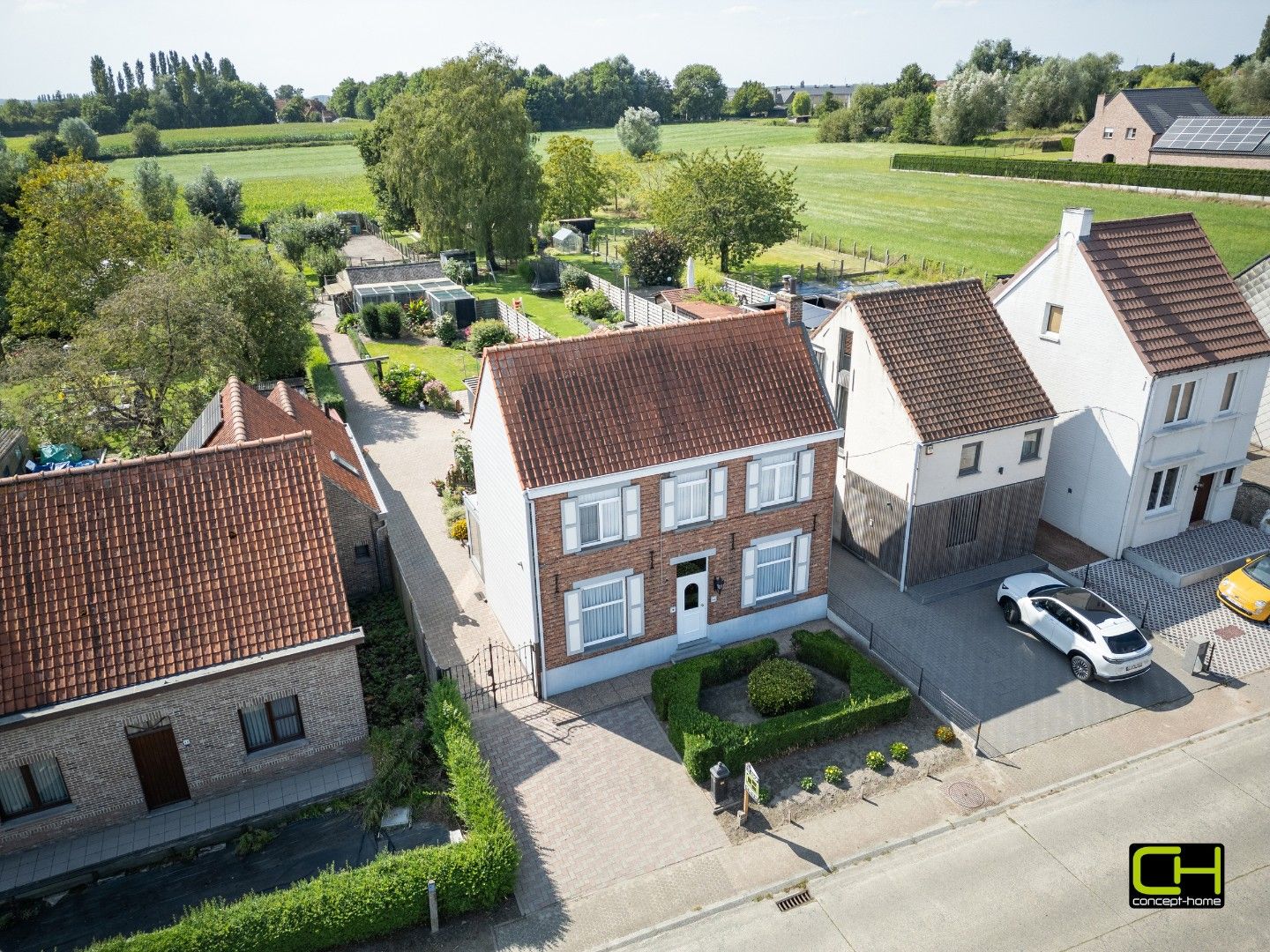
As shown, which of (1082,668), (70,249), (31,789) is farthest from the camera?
(70,249)

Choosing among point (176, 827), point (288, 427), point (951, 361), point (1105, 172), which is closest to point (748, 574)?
Result: point (951, 361)

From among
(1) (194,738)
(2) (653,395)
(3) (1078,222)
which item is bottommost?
(1) (194,738)

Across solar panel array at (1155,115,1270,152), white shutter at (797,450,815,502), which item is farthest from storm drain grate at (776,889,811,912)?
solar panel array at (1155,115,1270,152)

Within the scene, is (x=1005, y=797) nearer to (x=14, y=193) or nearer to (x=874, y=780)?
(x=874, y=780)

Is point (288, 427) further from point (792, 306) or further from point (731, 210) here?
point (731, 210)

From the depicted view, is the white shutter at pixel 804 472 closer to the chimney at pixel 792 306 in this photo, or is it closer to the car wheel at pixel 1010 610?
the chimney at pixel 792 306

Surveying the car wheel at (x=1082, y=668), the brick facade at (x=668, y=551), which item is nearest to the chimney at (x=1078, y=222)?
the brick facade at (x=668, y=551)
